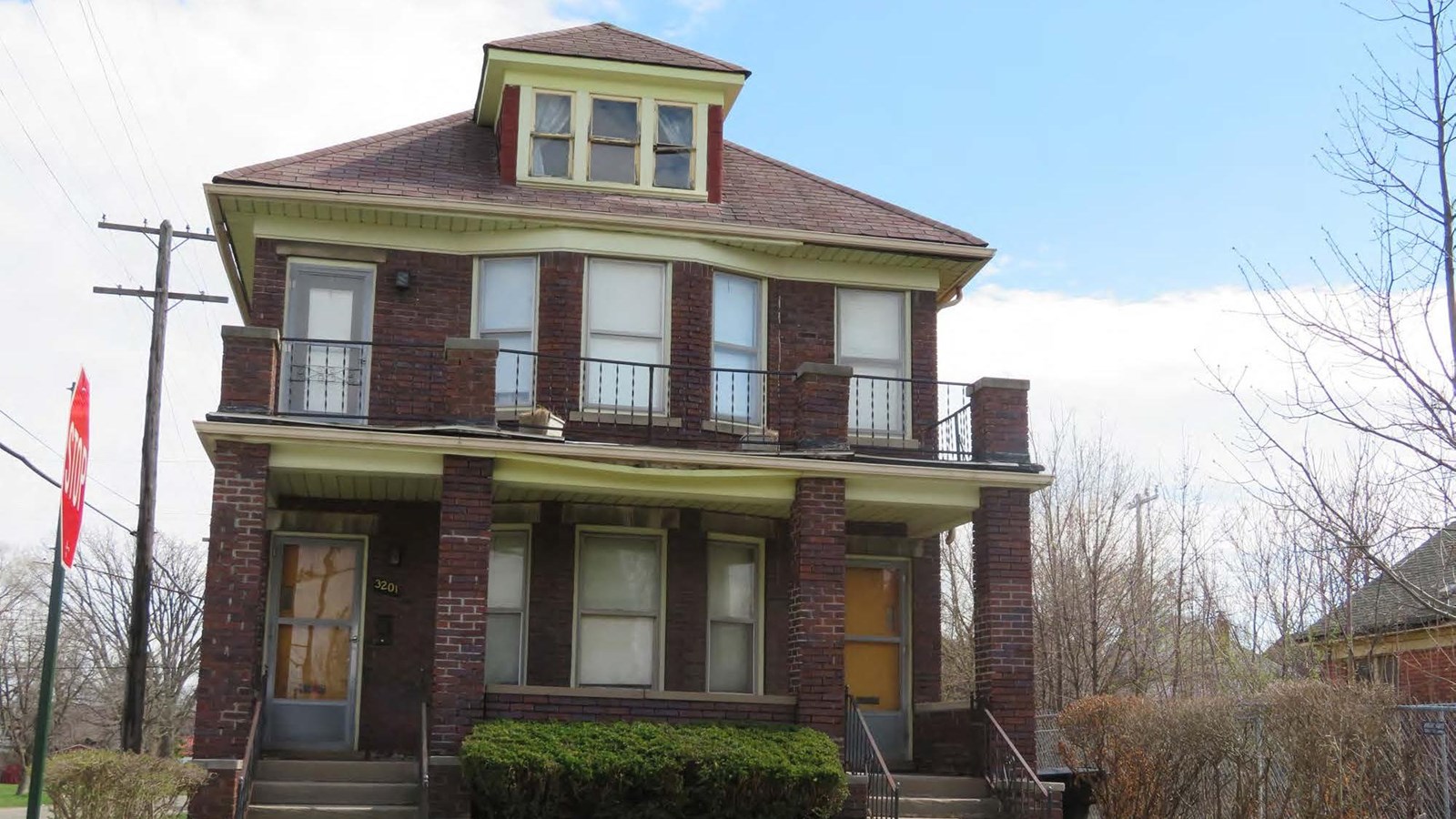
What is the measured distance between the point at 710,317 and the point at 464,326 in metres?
2.74

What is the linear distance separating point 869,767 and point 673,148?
7.58m

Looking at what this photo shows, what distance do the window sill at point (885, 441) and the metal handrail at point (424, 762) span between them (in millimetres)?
5628

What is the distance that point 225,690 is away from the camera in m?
13.7

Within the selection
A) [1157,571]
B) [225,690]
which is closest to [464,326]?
[225,690]

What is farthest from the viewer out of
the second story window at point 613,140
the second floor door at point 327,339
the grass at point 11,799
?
the grass at point 11,799

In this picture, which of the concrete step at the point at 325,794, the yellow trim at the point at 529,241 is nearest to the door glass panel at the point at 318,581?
the concrete step at the point at 325,794

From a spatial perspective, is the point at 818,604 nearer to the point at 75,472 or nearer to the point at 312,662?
the point at 312,662

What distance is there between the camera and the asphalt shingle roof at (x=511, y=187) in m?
16.6

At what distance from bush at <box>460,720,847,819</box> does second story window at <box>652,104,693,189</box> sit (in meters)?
6.84

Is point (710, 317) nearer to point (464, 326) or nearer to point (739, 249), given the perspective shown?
point (739, 249)

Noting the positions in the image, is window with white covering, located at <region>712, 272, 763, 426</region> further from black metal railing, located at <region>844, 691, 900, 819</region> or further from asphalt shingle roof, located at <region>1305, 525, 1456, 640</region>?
asphalt shingle roof, located at <region>1305, 525, 1456, 640</region>

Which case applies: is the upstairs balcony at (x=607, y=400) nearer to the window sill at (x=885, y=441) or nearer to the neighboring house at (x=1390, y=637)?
the window sill at (x=885, y=441)

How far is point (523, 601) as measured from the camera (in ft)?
53.3

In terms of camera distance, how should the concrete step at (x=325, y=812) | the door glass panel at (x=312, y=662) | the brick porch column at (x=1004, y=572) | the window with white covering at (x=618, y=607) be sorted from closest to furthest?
the concrete step at (x=325, y=812), the brick porch column at (x=1004, y=572), the door glass panel at (x=312, y=662), the window with white covering at (x=618, y=607)
